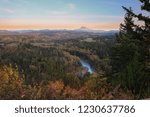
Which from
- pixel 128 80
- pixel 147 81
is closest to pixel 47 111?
pixel 128 80

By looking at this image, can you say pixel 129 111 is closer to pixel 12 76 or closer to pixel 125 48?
pixel 12 76

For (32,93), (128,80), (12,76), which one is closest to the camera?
(32,93)

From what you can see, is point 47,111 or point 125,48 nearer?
point 47,111

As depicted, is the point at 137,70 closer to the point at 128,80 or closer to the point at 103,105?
the point at 128,80

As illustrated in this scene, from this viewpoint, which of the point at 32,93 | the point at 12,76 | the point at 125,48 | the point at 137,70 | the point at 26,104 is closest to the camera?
the point at 26,104

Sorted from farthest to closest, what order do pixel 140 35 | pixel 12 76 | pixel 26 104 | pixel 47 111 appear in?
pixel 140 35 < pixel 12 76 < pixel 26 104 < pixel 47 111

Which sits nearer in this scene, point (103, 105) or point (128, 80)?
point (103, 105)

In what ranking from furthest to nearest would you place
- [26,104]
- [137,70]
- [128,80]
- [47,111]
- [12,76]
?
[137,70]
[128,80]
[12,76]
[26,104]
[47,111]

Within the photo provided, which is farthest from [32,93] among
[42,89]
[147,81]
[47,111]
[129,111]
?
[147,81]

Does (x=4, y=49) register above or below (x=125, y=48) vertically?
below
